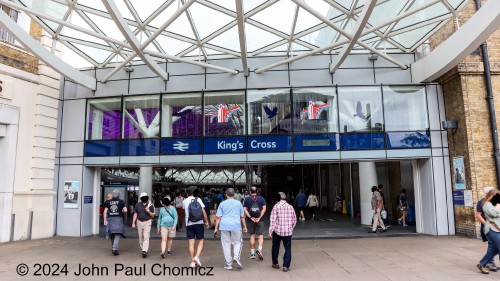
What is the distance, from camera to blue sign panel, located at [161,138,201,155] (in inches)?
534

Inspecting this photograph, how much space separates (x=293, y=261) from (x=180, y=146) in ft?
22.4

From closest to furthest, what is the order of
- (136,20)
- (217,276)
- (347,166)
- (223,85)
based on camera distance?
1. (217,276)
2. (136,20)
3. (223,85)
4. (347,166)

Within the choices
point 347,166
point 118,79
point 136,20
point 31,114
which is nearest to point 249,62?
point 136,20

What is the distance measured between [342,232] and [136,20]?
10.4 meters

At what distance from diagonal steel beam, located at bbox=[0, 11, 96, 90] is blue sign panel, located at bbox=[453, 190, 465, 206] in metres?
13.9

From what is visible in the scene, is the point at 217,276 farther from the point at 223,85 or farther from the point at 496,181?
the point at 496,181

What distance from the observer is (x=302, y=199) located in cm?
1742

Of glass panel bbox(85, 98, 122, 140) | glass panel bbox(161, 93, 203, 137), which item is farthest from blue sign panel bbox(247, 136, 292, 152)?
glass panel bbox(85, 98, 122, 140)

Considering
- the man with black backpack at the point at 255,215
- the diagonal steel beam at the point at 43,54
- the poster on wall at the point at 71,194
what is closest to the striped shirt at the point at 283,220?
the man with black backpack at the point at 255,215

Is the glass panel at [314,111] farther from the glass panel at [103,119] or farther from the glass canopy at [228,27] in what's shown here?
the glass panel at [103,119]

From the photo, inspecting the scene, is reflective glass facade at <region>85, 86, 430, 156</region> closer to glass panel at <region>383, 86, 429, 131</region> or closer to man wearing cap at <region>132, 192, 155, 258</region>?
glass panel at <region>383, 86, 429, 131</region>

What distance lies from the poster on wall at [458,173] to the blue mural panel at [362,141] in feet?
7.93

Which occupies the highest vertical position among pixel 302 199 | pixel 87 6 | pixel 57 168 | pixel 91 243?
pixel 87 6

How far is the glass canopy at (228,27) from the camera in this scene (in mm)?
11305
